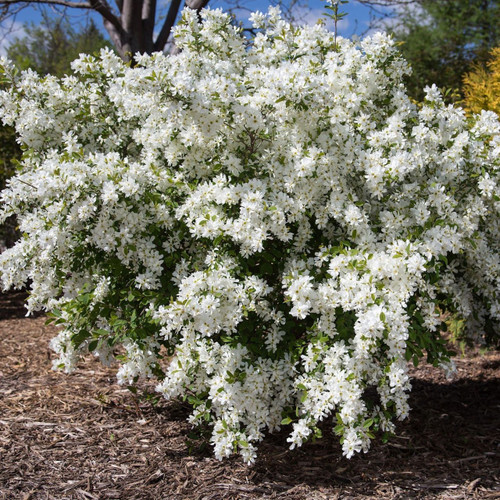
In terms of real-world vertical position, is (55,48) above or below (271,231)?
above

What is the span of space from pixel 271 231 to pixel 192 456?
5.13 feet

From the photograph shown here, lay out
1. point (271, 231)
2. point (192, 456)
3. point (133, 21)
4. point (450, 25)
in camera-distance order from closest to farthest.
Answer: point (271, 231)
point (192, 456)
point (133, 21)
point (450, 25)

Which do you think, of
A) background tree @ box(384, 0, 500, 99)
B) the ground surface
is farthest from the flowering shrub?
background tree @ box(384, 0, 500, 99)

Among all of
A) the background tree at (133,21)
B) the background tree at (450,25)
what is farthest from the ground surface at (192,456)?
the background tree at (450,25)

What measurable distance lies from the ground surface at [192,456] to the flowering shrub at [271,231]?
1.05 ft

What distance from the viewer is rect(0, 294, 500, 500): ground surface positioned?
10.7 ft

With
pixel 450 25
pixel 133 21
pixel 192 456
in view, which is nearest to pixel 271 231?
pixel 192 456

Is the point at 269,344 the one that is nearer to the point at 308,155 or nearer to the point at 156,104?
the point at 308,155

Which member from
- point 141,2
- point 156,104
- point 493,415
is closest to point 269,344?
point 156,104

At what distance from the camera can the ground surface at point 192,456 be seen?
129 inches

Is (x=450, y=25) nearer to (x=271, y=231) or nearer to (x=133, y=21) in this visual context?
(x=133, y=21)

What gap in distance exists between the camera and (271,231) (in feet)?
10.1

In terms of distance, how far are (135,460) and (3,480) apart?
0.76 metres

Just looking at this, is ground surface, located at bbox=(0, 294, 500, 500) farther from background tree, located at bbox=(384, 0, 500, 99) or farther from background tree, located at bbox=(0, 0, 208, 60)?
background tree, located at bbox=(384, 0, 500, 99)
